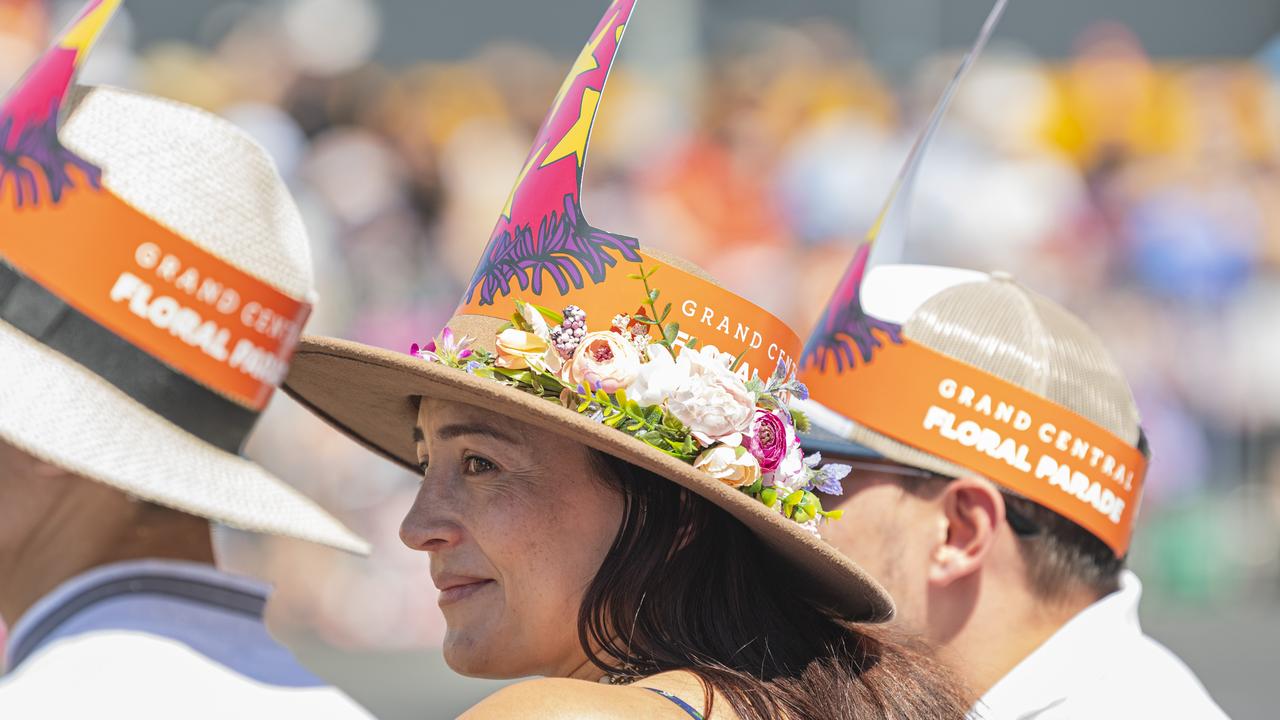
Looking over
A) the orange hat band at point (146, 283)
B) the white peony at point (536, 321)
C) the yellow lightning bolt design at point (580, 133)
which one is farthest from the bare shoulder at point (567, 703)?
the orange hat band at point (146, 283)

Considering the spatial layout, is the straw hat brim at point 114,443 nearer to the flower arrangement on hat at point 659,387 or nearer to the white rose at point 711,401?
the flower arrangement on hat at point 659,387

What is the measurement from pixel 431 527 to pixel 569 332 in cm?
32

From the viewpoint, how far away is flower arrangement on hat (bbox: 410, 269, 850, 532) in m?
2.17

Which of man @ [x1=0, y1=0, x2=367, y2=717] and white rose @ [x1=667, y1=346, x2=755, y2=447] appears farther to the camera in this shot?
man @ [x1=0, y1=0, x2=367, y2=717]

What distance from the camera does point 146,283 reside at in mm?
2723

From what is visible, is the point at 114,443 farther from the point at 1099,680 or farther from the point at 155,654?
the point at 1099,680

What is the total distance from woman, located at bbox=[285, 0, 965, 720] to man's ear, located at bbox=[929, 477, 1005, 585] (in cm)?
68

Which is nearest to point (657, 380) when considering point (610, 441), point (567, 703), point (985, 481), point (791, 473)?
point (610, 441)

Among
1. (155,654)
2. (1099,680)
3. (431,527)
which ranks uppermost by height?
(1099,680)

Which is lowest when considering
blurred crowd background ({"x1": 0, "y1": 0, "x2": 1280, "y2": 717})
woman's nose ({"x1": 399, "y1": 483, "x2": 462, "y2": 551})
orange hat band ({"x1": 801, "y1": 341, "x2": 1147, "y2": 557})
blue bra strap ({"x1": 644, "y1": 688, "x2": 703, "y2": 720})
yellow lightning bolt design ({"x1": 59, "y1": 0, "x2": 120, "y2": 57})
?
blue bra strap ({"x1": 644, "y1": 688, "x2": 703, "y2": 720})

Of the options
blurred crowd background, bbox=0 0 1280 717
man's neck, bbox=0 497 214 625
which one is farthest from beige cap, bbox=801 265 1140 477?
blurred crowd background, bbox=0 0 1280 717

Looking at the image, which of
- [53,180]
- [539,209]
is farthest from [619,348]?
[53,180]

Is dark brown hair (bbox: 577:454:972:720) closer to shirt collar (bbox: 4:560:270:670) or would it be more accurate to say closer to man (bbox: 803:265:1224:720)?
man (bbox: 803:265:1224:720)

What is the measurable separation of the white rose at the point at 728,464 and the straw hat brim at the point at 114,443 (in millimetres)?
929
